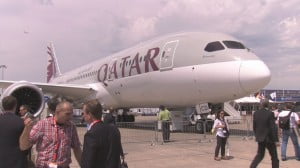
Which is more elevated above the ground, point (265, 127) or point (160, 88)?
point (160, 88)

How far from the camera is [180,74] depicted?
1470 centimetres

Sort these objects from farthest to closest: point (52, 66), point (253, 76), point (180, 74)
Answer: point (52, 66) < point (180, 74) < point (253, 76)

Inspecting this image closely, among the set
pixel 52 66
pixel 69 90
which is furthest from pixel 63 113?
pixel 52 66

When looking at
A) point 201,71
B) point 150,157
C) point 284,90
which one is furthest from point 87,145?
point 284,90

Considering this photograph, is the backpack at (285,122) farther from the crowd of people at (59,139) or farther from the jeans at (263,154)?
the crowd of people at (59,139)

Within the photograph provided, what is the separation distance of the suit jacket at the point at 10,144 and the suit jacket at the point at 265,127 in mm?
4790

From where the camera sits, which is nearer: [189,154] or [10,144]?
[10,144]

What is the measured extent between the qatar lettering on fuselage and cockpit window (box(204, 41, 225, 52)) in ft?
7.87

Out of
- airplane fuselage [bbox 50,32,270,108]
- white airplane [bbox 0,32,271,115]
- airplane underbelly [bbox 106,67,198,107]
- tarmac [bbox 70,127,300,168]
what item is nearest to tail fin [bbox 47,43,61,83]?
white airplane [bbox 0,32,271,115]

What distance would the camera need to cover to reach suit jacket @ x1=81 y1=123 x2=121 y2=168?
12.3ft

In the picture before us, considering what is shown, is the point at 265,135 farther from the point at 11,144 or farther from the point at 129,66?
the point at 129,66

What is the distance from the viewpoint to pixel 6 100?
188 inches

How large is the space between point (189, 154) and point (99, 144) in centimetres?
676

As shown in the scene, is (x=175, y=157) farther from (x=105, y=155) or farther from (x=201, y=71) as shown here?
(x=105, y=155)
